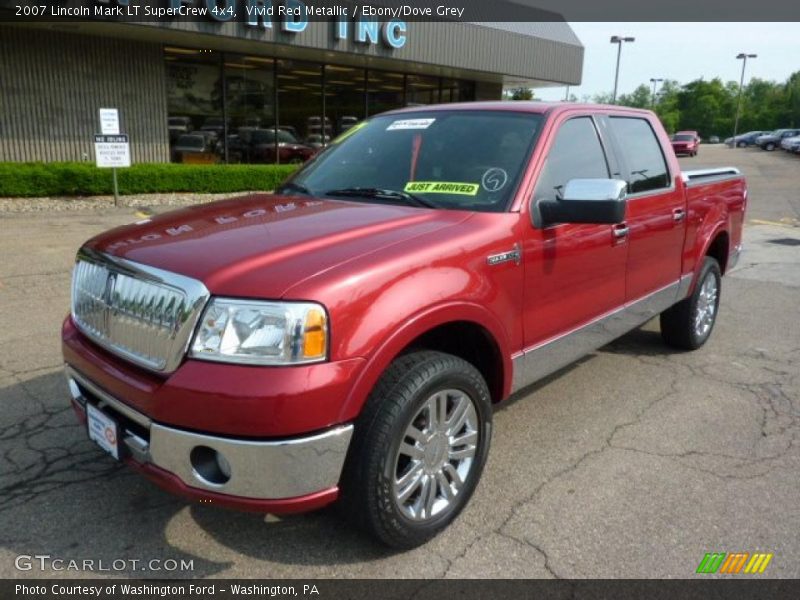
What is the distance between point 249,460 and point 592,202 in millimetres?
1912

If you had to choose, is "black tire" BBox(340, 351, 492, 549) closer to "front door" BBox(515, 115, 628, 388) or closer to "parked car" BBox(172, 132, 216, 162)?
"front door" BBox(515, 115, 628, 388)

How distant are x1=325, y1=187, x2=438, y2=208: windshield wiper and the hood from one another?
10 cm

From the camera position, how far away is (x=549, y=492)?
3225 mm

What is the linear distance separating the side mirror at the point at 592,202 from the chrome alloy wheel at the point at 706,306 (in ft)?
8.41

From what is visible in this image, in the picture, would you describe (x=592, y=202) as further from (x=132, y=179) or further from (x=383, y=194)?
(x=132, y=179)

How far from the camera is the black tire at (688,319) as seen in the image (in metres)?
5.20

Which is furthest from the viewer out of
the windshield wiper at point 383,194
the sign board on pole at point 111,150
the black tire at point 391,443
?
the sign board on pole at point 111,150

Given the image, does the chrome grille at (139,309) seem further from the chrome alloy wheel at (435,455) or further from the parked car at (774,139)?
the parked car at (774,139)

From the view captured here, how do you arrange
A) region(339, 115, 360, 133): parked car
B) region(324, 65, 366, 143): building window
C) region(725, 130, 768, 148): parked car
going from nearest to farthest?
1. region(324, 65, 366, 143): building window
2. region(339, 115, 360, 133): parked car
3. region(725, 130, 768, 148): parked car

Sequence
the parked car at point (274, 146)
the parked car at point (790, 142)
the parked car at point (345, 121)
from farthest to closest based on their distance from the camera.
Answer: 1. the parked car at point (790, 142)
2. the parked car at point (345, 121)
3. the parked car at point (274, 146)

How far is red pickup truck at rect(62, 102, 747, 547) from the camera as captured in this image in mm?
2260

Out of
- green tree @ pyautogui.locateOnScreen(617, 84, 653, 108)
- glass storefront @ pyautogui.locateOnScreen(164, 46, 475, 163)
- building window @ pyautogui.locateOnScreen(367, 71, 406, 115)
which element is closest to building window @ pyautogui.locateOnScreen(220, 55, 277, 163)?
glass storefront @ pyautogui.locateOnScreen(164, 46, 475, 163)

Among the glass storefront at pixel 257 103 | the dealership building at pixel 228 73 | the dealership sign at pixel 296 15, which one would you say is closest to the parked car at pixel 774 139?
the dealership building at pixel 228 73

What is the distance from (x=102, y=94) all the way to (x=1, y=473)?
14457 mm
